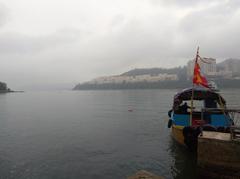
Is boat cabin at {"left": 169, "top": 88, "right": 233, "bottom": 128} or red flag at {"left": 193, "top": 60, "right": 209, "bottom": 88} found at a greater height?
red flag at {"left": 193, "top": 60, "right": 209, "bottom": 88}

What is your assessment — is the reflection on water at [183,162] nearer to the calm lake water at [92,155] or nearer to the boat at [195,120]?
the calm lake water at [92,155]

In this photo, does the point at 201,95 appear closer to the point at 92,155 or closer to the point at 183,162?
the point at 183,162

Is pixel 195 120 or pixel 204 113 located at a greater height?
pixel 204 113

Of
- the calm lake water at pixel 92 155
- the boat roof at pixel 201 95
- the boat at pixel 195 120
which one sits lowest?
the calm lake water at pixel 92 155

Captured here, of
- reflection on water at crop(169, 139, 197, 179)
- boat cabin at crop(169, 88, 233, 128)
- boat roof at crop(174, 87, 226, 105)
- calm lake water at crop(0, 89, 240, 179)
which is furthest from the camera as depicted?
boat roof at crop(174, 87, 226, 105)

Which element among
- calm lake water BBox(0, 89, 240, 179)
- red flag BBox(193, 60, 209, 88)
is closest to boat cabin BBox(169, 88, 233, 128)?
red flag BBox(193, 60, 209, 88)

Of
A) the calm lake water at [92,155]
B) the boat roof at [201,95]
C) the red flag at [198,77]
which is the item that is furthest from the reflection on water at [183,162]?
the red flag at [198,77]

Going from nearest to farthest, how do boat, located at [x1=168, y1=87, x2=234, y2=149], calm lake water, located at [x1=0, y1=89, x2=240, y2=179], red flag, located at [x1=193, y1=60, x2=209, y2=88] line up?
calm lake water, located at [x1=0, y1=89, x2=240, y2=179], boat, located at [x1=168, y1=87, x2=234, y2=149], red flag, located at [x1=193, y1=60, x2=209, y2=88]

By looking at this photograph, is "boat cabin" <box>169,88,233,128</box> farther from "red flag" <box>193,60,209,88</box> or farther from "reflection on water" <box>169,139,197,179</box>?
"reflection on water" <box>169,139,197,179</box>

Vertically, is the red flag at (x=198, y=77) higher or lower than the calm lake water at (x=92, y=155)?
higher

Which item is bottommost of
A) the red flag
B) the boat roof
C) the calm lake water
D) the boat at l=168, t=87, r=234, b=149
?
Answer: the calm lake water

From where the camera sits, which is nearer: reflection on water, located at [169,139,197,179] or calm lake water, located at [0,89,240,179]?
reflection on water, located at [169,139,197,179]

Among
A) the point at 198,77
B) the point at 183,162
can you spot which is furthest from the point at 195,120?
the point at 183,162

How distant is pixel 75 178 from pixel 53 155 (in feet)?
17.3
